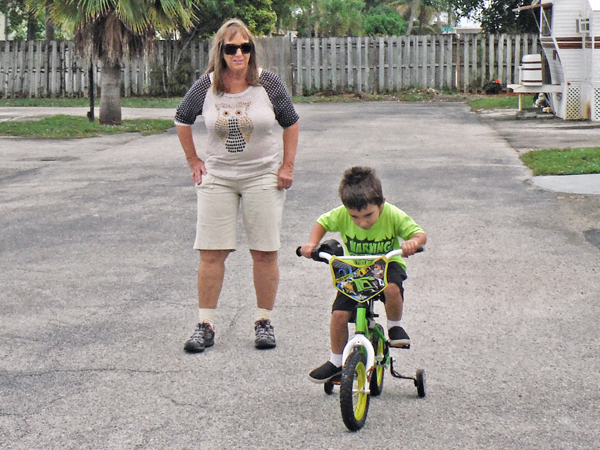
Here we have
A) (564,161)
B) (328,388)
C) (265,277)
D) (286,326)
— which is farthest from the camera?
(564,161)

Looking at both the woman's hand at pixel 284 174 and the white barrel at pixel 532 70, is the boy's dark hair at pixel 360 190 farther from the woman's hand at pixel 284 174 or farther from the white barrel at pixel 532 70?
the white barrel at pixel 532 70

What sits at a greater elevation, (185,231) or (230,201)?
(230,201)

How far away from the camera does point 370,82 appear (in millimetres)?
31297

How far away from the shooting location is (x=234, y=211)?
5.57 meters

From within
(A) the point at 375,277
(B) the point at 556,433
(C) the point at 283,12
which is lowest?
(B) the point at 556,433

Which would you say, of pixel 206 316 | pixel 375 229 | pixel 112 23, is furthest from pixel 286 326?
pixel 112 23

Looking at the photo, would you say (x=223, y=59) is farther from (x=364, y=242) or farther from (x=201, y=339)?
(x=201, y=339)

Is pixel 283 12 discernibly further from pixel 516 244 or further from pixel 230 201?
pixel 230 201

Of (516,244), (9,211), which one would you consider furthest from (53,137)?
(516,244)

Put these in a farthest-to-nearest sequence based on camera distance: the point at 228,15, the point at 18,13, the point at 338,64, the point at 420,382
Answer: the point at 18,13, the point at 228,15, the point at 338,64, the point at 420,382

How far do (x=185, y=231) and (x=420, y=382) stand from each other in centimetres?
486

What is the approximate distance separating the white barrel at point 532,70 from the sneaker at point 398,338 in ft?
56.0

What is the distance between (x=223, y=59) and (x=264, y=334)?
1.59 m

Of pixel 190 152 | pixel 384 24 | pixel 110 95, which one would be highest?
pixel 384 24
